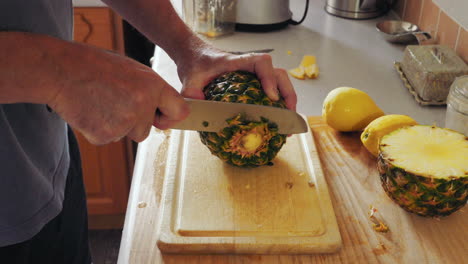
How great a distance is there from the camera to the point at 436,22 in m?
1.65

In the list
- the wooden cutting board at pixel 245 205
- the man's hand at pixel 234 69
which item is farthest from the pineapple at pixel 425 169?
the man's hand at pixel 234 69

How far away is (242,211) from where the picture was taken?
3.23 feet

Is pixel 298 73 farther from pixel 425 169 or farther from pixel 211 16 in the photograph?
pixel 425 169

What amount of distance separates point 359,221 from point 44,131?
656mm

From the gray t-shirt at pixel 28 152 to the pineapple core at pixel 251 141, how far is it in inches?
15.6

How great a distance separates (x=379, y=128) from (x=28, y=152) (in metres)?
0.75

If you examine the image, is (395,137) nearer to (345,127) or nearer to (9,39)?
(345,127)

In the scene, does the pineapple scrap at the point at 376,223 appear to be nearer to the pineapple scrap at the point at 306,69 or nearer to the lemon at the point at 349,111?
the lemon at the point at 349,111

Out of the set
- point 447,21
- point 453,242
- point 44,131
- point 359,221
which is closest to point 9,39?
point 44,131

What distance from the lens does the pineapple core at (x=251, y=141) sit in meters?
1.01

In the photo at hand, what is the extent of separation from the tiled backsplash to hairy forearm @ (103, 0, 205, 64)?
80cm

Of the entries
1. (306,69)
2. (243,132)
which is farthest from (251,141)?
(306,69)

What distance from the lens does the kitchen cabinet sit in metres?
2.01

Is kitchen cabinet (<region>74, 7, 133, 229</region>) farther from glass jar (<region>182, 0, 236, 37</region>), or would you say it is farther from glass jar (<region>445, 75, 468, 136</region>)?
glass jar (<region>445, 75, 468, 136</region>)
